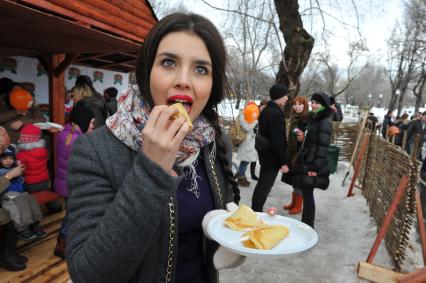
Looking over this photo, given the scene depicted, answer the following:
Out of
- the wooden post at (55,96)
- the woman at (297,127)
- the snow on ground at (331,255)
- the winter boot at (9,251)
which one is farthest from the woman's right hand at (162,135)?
the wooden post at (55,96)

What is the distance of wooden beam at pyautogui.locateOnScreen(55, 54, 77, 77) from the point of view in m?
5.87

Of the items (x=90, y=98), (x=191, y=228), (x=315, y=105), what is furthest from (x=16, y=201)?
(x=315, y=105)

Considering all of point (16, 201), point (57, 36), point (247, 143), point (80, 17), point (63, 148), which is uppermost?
point (80, 17)

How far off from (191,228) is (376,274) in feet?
11.4

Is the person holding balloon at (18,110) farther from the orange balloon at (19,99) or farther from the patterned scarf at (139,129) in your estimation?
the patterned scarf at (139,129)

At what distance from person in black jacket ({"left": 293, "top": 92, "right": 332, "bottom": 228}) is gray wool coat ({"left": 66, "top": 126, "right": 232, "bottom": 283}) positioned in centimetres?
405

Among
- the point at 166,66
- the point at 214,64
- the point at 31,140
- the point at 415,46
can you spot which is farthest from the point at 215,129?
the point at 415,46

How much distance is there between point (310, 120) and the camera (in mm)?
5188

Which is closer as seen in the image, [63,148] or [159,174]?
[159,174]

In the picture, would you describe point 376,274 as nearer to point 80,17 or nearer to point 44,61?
point 80,17

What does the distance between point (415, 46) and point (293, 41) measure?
2533cm

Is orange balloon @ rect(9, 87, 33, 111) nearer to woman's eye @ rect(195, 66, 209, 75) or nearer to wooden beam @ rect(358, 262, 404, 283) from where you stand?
woman's eye @ rect(195, 66, 209, 75)

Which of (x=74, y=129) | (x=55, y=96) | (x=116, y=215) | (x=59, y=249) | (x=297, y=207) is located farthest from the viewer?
(x=297, y=207)

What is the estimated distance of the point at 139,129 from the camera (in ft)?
4.16
